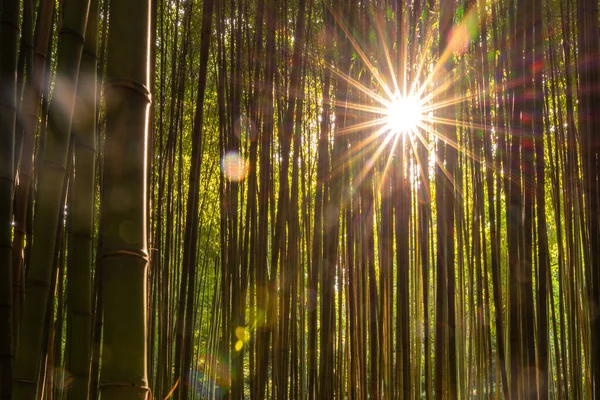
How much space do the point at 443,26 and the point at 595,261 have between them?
0.66 m

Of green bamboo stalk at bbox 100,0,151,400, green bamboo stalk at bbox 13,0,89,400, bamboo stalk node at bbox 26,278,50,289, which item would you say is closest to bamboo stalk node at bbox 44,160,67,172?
green bamboo stalk at bbox 13,0,89,400

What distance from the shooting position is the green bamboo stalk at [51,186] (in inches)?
36.7

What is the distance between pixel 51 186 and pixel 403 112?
1633 millimetres

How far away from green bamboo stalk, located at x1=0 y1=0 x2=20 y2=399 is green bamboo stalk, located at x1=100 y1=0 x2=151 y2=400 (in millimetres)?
496

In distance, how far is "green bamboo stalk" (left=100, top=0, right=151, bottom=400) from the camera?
0.56 meters

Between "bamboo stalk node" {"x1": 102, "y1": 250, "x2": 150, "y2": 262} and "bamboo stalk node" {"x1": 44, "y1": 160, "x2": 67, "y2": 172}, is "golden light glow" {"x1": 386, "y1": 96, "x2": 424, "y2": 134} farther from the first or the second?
"bamboo stalk node" {"x1": 102, "y1": 250, "x2": 150, "y2": 262}

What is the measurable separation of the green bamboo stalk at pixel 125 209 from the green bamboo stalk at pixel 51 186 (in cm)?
41

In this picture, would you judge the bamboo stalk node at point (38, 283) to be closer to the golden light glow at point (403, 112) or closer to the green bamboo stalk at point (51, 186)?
the green bamboo stalk at point (51, 186)

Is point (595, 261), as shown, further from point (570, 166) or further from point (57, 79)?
point (57, 79)

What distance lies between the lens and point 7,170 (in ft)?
3.33

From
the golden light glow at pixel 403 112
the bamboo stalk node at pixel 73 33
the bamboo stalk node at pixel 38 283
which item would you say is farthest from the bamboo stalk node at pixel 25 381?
the golden light glow at pixel 403 112

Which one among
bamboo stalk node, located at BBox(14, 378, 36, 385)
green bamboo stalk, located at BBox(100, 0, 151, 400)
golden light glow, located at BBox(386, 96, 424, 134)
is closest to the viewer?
green bamboo stalk, located at BBox(100, 0, 151, 400)

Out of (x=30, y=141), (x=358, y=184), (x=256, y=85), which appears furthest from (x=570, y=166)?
(x=30, y=141)

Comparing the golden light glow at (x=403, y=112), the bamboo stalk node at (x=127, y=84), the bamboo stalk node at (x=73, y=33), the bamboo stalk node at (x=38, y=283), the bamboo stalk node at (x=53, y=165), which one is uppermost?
the golden light glow at (x=403, y=112)
